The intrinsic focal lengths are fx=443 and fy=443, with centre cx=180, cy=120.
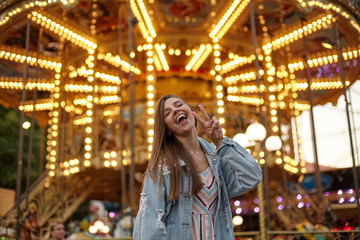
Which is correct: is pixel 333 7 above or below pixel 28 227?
above

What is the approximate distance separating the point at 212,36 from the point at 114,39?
2916 millimetres

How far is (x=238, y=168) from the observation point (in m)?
2.49

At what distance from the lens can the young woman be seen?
2248mm

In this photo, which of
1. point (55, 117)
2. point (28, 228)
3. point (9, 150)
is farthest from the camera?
point (9, 150)

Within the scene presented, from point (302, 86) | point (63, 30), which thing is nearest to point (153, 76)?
point (63, 30)

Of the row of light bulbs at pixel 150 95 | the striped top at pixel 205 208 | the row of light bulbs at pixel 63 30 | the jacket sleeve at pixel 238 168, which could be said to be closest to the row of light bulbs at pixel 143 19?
the row of light bulbs at pixel 150 95

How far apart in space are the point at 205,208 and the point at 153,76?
10.5m

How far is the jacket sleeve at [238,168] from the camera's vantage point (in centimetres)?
248

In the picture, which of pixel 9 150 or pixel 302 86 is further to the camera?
pixel 9 150

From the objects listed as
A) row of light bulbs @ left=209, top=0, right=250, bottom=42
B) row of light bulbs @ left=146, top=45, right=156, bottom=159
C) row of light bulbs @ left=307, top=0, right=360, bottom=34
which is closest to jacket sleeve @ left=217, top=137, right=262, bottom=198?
row of light bulbs @ left=307, top=0, right=360, bottom=34

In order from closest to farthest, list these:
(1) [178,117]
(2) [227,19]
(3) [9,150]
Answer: (1) [178,117] → (2) [227,19] → (3) [9,150]

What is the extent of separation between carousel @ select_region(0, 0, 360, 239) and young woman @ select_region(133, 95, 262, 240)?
7.45 metres

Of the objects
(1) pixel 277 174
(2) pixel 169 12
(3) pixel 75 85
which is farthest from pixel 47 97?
(1) pixel 277 174

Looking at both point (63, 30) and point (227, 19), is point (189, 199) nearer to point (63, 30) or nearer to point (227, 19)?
point (227, 19)
